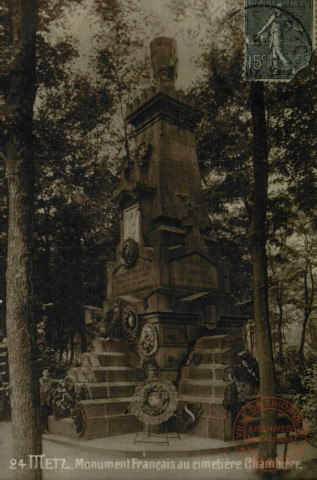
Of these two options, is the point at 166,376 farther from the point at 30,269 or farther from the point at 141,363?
the point at 30,269

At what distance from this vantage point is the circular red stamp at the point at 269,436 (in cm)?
709

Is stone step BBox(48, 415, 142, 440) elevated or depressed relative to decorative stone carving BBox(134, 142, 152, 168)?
depressed

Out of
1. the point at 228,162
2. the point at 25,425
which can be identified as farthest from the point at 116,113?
the point at 25,425

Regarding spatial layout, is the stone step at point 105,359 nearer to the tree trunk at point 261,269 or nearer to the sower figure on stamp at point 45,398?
the sower figure on stamp at point 45,398

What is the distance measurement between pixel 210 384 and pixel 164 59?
9.14 metres

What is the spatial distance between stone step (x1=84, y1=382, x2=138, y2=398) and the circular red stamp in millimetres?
2874

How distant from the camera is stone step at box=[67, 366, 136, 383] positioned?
10.7 metres

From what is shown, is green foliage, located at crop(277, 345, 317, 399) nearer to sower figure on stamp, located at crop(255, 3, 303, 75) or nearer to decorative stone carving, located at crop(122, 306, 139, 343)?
decorative stone carving, located at crop(122, 306, 139, 343)

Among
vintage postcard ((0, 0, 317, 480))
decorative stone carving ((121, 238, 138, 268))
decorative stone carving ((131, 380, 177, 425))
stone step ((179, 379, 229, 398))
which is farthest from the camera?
decorative stone carving ((121, 238, 138, 268))

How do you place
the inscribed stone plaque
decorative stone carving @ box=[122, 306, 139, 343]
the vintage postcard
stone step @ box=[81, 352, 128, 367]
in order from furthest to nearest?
the inscribed stone plaque
decorative stone carving @ box=[122, 306, 139, 343]
stone step @ box=[81, 352, 128, 367]
the vintage postcard

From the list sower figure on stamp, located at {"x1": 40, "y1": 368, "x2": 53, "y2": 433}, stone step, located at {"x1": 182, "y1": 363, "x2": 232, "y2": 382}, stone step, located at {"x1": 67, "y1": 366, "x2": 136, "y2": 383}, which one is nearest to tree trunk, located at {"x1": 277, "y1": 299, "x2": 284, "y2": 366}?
stone step, located at {"x1": 182, "y1": 363, "x2": 232, "y2": 382}

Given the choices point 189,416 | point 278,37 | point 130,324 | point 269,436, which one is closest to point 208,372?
point 189,416

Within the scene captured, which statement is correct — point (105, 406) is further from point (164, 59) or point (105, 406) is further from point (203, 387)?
point (164, 59)

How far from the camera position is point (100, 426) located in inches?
384
